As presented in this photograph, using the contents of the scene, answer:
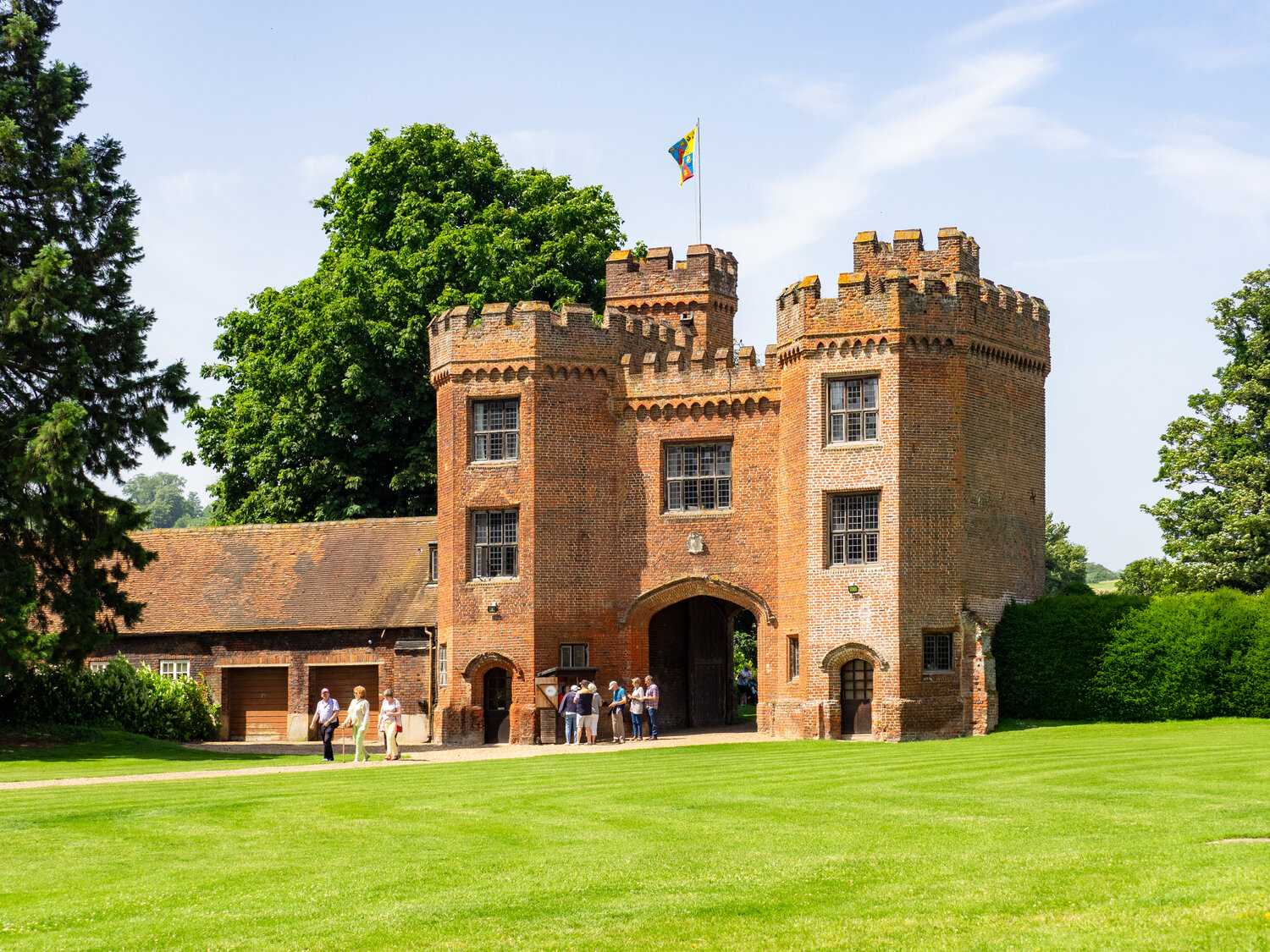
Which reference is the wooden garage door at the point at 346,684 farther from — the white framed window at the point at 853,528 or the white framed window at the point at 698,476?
the white framed window at the point at 853,528

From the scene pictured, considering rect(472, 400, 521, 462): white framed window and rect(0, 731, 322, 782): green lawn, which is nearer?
rect(0, 731, 322, 782): green lawn

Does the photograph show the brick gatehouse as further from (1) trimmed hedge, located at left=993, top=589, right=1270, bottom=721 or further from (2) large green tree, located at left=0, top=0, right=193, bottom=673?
(2) large green tree, located at left=0, top=0, right=193, bottom=673

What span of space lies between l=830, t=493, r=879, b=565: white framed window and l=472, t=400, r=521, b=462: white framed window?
7.82 meters

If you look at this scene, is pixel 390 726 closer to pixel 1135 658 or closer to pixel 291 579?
pixel 291 579

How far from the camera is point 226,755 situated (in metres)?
33.4

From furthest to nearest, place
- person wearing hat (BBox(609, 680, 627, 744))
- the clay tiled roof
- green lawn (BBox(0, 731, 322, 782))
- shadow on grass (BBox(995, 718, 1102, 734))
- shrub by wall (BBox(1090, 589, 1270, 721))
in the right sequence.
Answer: the clay tiled roof → person wearing hat (BBox(609, 680, 627, 744)) → shadow on grass (BBox(995, 718, 1102, 734)) → shrub by wall (BBox(1090, 589, 1270, 721)) → green lawn (BBox(0, 731, 322, 782))

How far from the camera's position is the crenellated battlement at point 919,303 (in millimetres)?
34531

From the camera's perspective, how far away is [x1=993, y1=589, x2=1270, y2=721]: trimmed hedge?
33.2 meters

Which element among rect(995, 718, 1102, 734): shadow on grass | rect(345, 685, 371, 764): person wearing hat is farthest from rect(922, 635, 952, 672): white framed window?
rect(345, 685, 371, 764): person wearing hat

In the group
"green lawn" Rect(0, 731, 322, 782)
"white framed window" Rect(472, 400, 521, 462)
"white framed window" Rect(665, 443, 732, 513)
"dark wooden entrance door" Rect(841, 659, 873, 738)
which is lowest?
"green lawn" Rect(0, 731, 322, 782)

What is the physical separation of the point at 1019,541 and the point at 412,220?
2162cm

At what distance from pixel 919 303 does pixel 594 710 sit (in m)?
11.6

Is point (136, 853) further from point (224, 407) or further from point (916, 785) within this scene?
point (224, 407)

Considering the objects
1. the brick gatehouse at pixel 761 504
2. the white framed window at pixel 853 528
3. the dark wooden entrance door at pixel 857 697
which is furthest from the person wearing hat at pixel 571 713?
the white framed window at pixel 853 528
